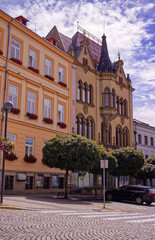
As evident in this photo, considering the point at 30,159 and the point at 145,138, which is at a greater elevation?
the point at 145,138

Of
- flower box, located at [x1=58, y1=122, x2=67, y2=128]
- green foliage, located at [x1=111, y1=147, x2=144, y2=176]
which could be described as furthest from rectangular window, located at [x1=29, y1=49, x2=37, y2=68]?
green foliage, located at [x1=111, y1=147, x2=144, y2=176]

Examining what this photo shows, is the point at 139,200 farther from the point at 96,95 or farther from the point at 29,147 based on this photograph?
the point at 96,95

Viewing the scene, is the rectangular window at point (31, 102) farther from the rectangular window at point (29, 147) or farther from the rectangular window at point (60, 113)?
the rectangular window at point (60, 113)

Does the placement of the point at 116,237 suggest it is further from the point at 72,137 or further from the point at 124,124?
the point at 124,124

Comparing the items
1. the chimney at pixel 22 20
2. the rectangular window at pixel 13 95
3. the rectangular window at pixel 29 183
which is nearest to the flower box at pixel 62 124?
the rectangular window at pixel 13 95

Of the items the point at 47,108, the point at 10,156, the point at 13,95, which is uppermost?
the point at 13,95

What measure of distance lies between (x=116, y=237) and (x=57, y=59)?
80.9ft

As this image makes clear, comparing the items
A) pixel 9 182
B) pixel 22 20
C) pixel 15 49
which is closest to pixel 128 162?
pixel 9 182

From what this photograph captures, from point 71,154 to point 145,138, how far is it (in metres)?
31.1

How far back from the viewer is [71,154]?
19.9 meters

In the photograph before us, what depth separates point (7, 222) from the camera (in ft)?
28.3

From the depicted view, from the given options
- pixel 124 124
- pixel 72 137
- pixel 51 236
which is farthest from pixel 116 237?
pixel 124 124

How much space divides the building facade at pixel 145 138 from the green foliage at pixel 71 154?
25.9 m

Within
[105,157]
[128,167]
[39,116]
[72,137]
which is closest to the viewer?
[72,137]
